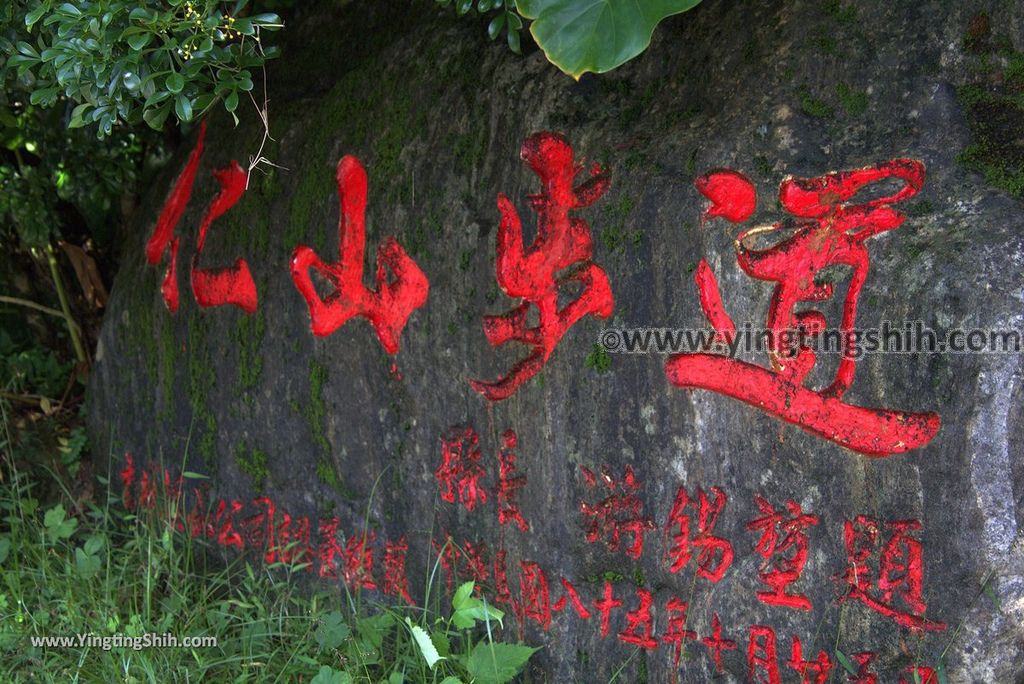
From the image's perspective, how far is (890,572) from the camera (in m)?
1.98

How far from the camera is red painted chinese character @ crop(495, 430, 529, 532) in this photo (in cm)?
248

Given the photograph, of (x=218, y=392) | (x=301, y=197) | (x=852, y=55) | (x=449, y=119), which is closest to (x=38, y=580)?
(x=218, y=392)

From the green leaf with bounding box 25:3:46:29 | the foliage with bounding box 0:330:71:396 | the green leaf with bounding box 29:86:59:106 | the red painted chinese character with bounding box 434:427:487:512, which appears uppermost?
the green leaf with bounding box 25:3:46:29

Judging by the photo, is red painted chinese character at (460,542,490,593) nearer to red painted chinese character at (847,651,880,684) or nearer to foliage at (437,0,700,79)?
red painted chinese character at (847,651,880,684)

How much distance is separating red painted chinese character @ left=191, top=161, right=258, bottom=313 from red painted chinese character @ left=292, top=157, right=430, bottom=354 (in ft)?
0.80

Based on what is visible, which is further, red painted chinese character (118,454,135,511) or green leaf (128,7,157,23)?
red painted chinese character (118,454,135,511)

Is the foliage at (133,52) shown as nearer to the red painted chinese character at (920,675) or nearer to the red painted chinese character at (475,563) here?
the red painted chinese character at (475,563)

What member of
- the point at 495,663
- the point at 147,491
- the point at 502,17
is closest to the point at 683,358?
the point at 495,663

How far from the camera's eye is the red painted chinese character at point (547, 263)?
231 cm

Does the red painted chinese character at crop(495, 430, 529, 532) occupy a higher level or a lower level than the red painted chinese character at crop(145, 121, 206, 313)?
lower

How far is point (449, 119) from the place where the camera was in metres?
2.65

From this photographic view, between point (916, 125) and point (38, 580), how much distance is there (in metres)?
2.71

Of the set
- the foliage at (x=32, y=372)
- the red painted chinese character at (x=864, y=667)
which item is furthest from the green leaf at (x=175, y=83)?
the foliage at (x=32, y=372)

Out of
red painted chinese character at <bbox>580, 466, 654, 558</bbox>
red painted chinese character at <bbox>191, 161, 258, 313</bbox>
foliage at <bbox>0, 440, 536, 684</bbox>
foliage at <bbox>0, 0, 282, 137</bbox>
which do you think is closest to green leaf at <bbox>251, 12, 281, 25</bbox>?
foliage at <bbox>0, 0, 282, 137</bbox>
